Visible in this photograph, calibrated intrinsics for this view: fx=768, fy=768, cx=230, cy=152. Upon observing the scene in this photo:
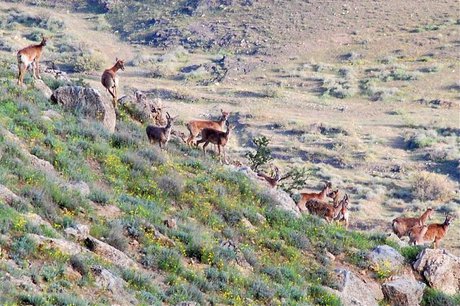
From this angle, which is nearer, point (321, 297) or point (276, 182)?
point (321, 297)

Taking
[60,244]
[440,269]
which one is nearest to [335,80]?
[440,269]

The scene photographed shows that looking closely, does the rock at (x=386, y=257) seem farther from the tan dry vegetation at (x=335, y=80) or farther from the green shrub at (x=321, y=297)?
the tan dry vegetation at (x=335, y=80)

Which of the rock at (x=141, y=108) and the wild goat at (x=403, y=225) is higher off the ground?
the rock at (x=141, y=108)

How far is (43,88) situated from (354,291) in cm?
1017

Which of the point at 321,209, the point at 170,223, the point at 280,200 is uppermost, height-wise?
the point at 170,223

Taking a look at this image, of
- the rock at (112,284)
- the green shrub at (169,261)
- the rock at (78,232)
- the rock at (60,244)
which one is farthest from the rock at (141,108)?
the rock at (112,284)

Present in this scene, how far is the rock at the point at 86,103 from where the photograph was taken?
64.8ft

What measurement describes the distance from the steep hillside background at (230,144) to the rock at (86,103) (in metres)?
0.57

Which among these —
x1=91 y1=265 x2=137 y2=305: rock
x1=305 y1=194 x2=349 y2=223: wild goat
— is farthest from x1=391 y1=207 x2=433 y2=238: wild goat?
x1=91 y1=265 x2=137 y2=305: rock

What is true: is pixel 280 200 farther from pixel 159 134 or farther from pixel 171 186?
pixel 159 134

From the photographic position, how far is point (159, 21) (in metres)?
79.9

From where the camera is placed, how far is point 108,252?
12.0 m

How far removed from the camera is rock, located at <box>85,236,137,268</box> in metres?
11.9

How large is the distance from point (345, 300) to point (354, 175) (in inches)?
984
